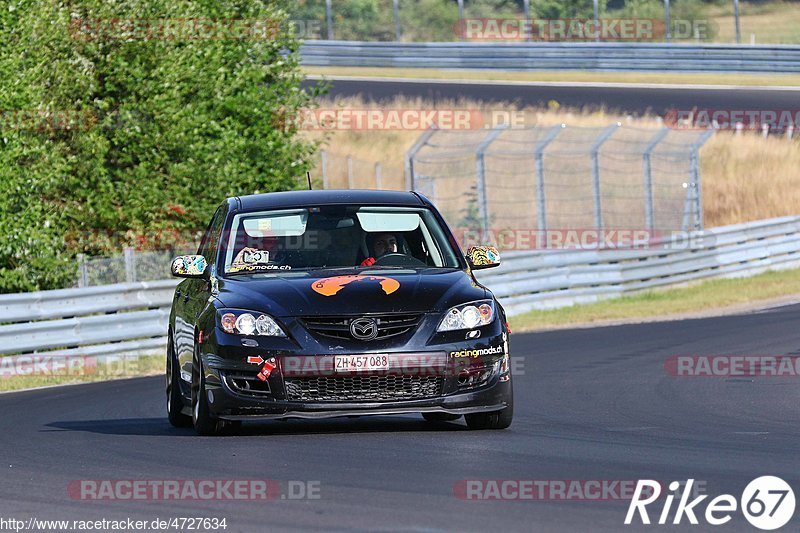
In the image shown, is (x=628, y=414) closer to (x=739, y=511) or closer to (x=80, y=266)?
(x=739, y=511)

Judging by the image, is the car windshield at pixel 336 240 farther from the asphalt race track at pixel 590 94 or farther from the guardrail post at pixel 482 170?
the asphalt race track at pixel 590 94

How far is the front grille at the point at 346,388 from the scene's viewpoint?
9.50 meters

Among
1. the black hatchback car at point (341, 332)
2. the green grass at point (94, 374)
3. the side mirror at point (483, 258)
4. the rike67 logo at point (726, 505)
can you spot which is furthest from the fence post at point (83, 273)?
the rike67 logo at point (726, 505)

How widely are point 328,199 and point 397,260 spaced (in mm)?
693

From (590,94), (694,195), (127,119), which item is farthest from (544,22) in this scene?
(127,119)

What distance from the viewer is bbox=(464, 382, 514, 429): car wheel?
1009 centimetres

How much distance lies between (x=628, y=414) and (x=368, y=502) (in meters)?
4.60

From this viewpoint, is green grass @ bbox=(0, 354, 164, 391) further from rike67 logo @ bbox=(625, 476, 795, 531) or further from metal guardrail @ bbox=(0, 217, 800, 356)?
rike67 logo @ bbox=(625, 476, 795, 531)

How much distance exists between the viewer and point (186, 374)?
1078 centimetres

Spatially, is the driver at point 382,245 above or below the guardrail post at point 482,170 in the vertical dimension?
above

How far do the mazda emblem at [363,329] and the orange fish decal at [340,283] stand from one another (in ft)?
0.83

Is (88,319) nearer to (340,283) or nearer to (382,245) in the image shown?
(382,245)

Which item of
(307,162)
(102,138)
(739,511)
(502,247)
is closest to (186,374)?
(739,511)

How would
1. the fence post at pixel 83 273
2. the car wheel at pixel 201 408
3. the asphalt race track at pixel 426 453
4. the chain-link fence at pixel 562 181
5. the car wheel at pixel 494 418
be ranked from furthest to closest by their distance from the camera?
the chain-link fence at pixel 562 181 < the fence post at pixel 83 273 < the car wheel at pixel 494 418 < the car wheel at pixel 201 408 < the asphalt race track at pixel 426 453
